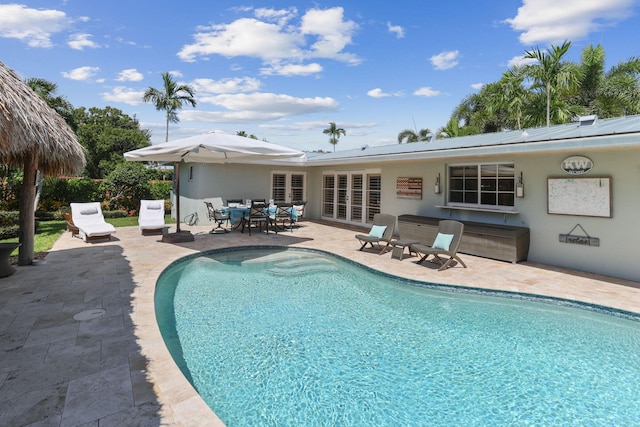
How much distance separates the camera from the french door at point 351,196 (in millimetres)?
13914

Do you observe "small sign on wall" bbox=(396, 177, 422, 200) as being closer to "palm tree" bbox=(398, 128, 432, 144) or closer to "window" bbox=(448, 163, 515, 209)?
"window" bbox=(448, 163, 515, 209)

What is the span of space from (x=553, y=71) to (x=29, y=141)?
24596mm

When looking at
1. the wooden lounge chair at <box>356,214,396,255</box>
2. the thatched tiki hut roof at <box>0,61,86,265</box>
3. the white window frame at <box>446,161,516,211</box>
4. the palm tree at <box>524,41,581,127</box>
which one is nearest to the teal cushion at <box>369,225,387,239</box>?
the wooden lounge chair at <box>356,214,396,255</box>

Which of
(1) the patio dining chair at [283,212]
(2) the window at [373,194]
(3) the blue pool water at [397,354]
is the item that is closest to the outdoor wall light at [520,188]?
(3) the blue pool water at [397,354]

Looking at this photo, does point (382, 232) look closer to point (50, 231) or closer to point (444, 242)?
point (444, 242)

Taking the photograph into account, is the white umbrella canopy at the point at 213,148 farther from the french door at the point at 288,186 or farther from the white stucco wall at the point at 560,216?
the french door at the point at 288,186

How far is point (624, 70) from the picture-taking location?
20.8 meters

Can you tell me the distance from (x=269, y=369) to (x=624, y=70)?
2852cm

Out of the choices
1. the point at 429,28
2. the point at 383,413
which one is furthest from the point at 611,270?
the point at 429,28

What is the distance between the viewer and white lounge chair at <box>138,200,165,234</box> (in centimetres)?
1166

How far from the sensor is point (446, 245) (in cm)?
818

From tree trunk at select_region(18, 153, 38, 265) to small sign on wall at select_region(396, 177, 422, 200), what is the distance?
1066 cm

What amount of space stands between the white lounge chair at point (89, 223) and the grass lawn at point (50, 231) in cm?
85

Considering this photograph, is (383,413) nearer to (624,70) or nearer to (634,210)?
(634,210)
